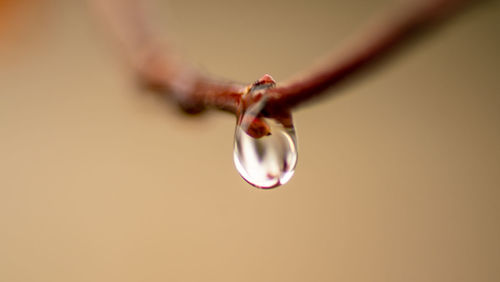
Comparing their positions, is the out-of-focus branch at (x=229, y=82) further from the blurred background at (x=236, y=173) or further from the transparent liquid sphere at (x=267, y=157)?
the blurred background at (x=236, y=173)

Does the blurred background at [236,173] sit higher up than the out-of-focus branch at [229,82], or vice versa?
the blurred background at [236,173]

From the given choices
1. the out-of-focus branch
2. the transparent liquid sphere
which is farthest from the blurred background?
the transparent liquid sphere

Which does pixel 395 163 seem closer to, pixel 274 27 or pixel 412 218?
pixel 412 218

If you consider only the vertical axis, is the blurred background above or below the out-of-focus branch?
above

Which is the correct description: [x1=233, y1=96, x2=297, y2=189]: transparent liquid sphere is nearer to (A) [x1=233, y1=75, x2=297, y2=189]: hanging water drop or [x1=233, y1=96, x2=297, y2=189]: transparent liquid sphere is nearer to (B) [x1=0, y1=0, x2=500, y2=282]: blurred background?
(A) [x1=233, y1=75, x2=297, y2=189]: hanging water drop

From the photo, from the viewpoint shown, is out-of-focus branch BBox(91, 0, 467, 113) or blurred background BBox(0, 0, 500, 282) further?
blurred background BBox(0, 0, 500, 282)

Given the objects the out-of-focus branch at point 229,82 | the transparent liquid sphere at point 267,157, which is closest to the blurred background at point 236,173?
the out-of-focus branch at point 229,82
